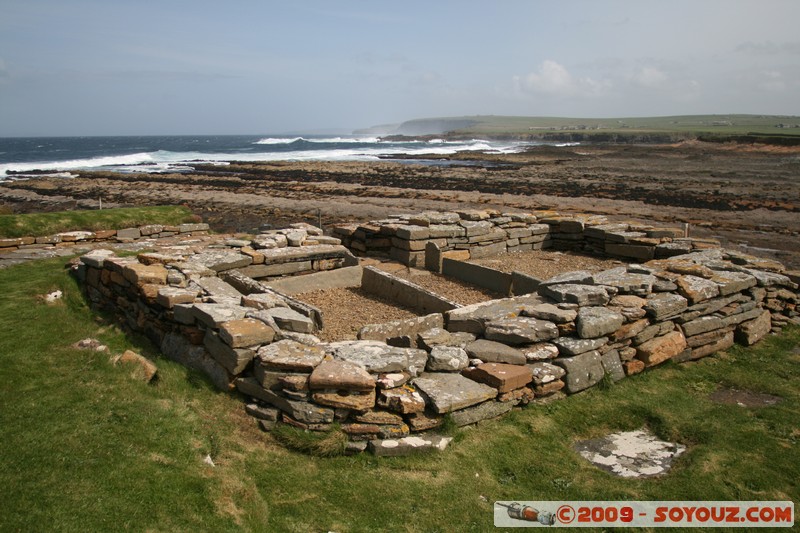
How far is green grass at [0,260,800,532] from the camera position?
13.2 ft

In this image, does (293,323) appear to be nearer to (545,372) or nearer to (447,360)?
(447,360)

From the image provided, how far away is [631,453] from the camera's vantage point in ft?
18.4

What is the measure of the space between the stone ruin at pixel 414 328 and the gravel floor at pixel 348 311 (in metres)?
0.26

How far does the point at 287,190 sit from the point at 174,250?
26152 mm

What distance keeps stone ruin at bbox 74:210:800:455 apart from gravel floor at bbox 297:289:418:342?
0.84 ft

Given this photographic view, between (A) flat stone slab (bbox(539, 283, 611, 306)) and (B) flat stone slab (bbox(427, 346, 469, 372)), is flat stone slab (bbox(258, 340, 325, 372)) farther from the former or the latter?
(A) flat stone slab (bbox(539, 283, 611, 306))

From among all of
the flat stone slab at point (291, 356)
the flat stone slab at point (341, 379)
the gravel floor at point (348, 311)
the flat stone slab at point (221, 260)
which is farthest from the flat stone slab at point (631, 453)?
the flat stone slab at point (221, 260)

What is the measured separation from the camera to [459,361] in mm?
6195

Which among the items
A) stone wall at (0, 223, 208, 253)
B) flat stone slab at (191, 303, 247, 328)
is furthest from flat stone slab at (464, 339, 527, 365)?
stone wall at (0, 223, 208, 253)

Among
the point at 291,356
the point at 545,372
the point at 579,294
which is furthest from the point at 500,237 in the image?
the point at 291,356

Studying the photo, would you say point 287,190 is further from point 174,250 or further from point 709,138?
point 709,138

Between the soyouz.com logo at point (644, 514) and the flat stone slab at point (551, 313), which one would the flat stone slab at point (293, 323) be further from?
the soyouz.com logo at point (644, 514)

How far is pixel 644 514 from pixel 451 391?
2.01 meters

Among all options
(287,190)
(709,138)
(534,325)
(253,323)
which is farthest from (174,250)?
(709,138)
